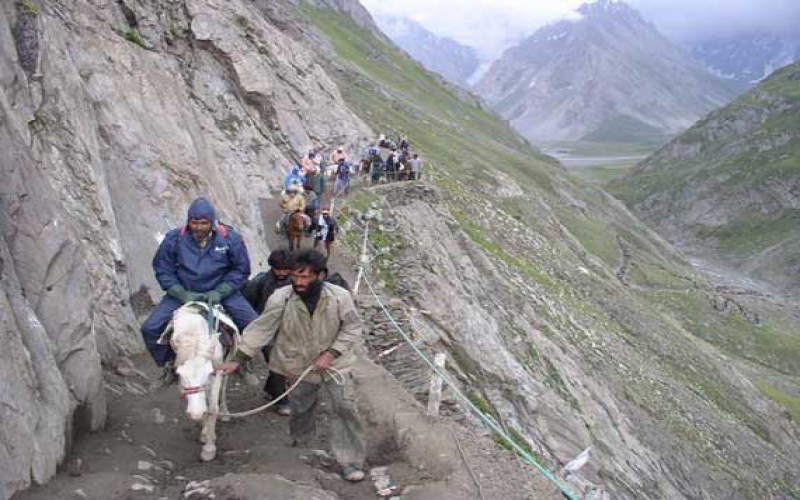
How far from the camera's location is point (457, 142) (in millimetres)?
76375

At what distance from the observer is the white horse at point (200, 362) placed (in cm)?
730

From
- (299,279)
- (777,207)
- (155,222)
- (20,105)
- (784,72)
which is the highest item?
(784,72)

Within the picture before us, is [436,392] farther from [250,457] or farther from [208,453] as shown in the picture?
[208,453]

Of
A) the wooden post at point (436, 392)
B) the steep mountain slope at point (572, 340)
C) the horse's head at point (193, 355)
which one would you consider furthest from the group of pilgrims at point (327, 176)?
the horse's head at point (193, 355)

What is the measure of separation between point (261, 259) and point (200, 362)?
9.55 m

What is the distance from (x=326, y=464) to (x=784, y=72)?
20087 cm

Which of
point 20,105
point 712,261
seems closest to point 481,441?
point 20,105

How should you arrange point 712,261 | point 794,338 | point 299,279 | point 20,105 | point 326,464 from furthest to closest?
point 712,261 → point 794,338 → point 20,105 → point 326,464 → point 299,279

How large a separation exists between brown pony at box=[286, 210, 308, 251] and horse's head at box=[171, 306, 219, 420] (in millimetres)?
10344

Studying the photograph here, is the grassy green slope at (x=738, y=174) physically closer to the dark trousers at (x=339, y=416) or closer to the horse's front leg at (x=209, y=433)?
the dark trousers at (x=339, y=416)

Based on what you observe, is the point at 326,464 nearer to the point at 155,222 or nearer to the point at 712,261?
the point at 155,222

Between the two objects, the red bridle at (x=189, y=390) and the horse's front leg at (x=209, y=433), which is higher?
the red bridle at (x=189, y=390)

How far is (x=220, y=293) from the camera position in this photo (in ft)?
26.9

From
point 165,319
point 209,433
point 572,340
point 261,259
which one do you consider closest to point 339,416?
point 209,433
